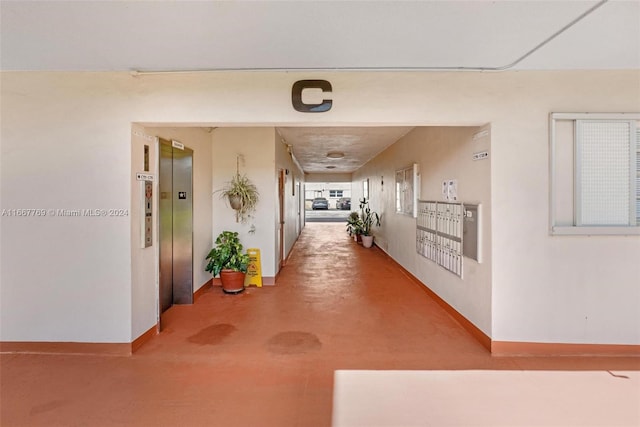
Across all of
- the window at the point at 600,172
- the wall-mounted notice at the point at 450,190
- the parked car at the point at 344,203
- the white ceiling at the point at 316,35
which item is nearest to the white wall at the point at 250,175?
the white ceiling at the point at 316,35

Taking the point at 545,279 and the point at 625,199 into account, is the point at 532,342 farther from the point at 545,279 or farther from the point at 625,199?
the point at 625,199

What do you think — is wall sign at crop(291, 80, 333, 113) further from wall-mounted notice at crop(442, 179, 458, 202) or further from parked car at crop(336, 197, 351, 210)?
parked car at crop(336, 197, 351, 210)

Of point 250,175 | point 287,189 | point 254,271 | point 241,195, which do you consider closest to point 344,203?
point 287,189

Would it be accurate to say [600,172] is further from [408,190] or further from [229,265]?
[229,265]

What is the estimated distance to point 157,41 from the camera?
2.27m

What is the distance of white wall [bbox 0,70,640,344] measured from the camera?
279cm

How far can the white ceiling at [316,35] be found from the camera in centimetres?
187

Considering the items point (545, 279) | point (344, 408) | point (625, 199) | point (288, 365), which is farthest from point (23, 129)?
point (625, 199)

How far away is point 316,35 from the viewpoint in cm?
218

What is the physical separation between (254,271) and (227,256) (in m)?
0.57

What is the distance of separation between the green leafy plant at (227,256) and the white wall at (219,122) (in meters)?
1.82

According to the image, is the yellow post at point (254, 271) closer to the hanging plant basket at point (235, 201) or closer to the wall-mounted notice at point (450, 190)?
the hanging plant basket at point (235, 201)

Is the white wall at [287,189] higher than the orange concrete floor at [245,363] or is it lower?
higher

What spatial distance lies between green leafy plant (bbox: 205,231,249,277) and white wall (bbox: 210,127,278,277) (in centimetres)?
29
